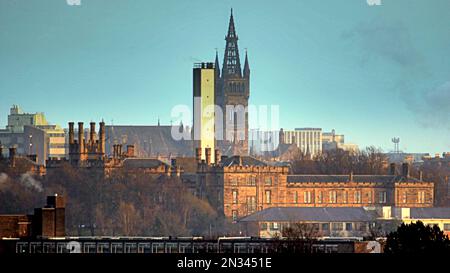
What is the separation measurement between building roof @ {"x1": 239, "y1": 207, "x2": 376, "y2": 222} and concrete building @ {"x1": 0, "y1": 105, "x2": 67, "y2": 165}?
142ft

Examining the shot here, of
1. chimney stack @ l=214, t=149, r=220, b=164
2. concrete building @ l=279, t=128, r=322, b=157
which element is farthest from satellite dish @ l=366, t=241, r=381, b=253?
concrete building @ l=279, t=128, r=322, b=157

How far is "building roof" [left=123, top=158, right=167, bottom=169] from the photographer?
144375mm

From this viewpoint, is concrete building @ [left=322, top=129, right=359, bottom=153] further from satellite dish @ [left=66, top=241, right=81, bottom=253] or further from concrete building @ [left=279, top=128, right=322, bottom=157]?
satellite dish @ [left=66, top=241, right=81, bottom=253]

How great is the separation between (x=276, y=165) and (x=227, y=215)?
54.9 ft

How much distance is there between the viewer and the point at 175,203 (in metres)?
129

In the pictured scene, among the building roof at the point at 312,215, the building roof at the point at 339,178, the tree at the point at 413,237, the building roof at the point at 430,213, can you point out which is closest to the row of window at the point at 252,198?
the building roof at the point at 339,178

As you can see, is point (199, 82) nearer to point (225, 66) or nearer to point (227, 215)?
point (225, 66)

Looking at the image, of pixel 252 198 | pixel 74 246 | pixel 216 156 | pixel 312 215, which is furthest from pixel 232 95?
pixel 74 246

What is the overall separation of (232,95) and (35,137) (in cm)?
1855

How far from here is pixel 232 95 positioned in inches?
7249

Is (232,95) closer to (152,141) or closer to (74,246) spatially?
(152,141)

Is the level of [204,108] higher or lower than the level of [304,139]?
higher
